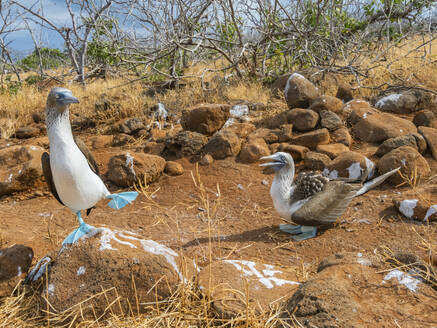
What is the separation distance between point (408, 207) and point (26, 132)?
7.34 m

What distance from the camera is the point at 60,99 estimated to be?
240cm

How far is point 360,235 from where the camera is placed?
3.48 meters

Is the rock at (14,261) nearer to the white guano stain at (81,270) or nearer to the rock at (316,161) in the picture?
the white guano stain at (81,270)

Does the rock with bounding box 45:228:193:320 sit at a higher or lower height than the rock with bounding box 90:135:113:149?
lower

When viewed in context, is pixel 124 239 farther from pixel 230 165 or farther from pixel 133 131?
pixel 133 131

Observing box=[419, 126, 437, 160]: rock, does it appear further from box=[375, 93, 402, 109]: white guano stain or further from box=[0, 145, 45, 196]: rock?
box=[0, 145, 45, 196]: rock

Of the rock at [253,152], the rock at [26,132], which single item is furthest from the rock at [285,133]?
the rock at [26,132]

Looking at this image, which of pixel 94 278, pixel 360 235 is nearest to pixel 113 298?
pixel 94 278

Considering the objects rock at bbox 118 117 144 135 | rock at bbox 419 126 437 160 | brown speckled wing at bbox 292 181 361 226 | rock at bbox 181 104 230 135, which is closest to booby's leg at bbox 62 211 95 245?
→ brown speckled wing at bbox 292 181 361 226

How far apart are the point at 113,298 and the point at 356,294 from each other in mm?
1447

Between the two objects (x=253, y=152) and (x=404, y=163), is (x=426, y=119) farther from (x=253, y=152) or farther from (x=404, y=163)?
(x=253, y=152)

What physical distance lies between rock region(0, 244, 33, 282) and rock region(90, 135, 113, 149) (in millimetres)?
3954

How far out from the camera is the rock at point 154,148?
19.4 feet

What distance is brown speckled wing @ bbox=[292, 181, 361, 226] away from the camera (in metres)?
3.39
